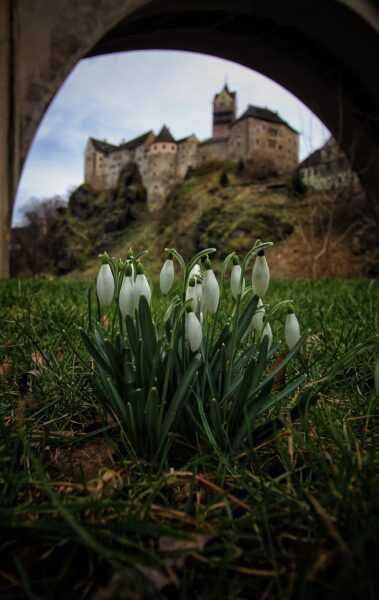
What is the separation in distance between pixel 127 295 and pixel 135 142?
58.7 meters

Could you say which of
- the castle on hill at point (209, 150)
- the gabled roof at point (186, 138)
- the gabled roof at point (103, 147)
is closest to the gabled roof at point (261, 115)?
the castle on hill at point (209, 150)

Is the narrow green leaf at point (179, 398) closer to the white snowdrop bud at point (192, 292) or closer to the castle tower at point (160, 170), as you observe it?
the white snowdrop bud at point (192, 292)

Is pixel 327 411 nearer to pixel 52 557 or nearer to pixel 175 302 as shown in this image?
pixel 175 302

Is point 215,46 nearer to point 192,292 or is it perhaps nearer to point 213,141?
point 192,292

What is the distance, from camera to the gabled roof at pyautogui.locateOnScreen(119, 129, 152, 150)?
54969 mm

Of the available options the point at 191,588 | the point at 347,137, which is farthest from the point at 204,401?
the point at 347,137

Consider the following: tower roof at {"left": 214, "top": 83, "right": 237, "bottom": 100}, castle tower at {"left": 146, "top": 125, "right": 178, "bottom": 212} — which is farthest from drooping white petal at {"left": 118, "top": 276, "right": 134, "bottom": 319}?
tower roof at {"left": 214, "top": 83, "right": 237, "bottom": 100}

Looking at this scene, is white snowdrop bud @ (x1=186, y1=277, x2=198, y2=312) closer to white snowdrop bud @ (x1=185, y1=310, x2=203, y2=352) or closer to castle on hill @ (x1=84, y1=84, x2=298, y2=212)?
white snowdrop bud @ (x1=185, y1=310, x2=203, y2=352)

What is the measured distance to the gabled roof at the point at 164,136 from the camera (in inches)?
1986

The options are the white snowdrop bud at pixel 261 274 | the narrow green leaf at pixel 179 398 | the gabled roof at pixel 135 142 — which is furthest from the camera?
the gabled roof at pixel 135 142

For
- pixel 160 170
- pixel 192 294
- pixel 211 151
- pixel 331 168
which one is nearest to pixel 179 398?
pixel 192 294

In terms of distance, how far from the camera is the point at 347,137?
484 inches

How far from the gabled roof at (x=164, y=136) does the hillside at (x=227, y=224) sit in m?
5.08

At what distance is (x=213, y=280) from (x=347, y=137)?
1301 centimetres
